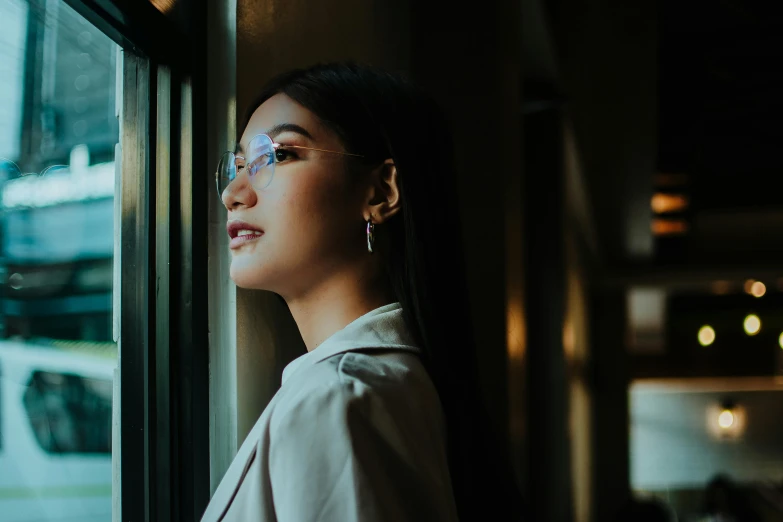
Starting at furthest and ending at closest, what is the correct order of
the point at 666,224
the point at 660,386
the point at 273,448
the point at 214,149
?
the point at 660,386
the point at 666,224
the point at 214,149
the point at 273,448

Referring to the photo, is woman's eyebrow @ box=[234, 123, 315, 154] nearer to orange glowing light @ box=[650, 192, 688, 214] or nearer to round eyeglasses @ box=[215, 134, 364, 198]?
round eyeglasses @ box=[215, 134, 364, 198]

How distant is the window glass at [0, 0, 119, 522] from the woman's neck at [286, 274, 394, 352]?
353 mm

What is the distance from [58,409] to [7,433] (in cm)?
13

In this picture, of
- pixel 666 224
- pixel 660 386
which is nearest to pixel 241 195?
pixel 666 224

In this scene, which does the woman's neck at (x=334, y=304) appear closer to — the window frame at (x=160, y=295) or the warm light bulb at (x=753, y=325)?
the window frame at (x=160, y=295)

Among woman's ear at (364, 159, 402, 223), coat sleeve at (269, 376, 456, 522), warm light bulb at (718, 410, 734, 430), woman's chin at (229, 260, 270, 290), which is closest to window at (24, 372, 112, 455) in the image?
woman's chin at (229, 260, 270, 290)

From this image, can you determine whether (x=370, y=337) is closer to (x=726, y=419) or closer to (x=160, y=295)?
(x=160, y=295)

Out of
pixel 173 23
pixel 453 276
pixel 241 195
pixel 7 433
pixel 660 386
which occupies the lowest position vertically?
pixel 660 386

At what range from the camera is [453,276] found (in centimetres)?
122

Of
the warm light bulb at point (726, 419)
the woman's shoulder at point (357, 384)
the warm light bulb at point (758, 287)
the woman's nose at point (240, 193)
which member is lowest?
the warm light bulb at point (726, 419)

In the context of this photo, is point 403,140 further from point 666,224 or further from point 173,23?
point 666,224

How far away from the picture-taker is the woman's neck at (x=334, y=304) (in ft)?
3.84

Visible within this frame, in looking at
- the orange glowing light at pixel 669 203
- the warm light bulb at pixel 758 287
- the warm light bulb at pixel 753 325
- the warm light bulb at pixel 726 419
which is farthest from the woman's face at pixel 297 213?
the warm light bulb at pixel 753 325

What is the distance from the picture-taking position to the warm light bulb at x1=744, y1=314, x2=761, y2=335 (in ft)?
43.0
